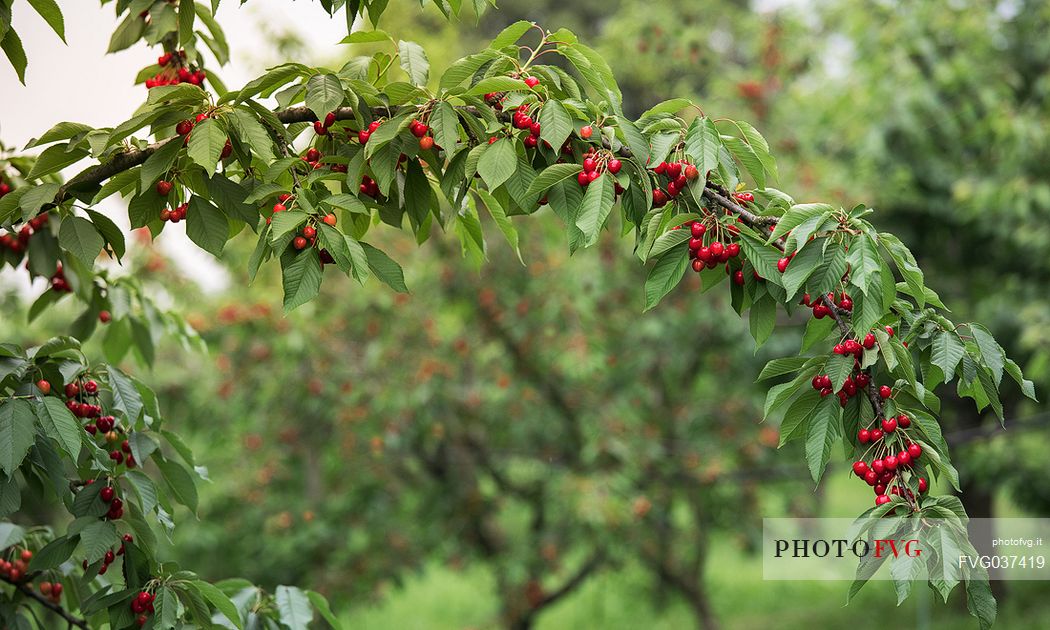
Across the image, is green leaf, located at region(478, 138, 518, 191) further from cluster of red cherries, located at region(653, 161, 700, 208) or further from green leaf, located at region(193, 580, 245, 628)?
green leaf, located at region(193, 580, 245, 628)

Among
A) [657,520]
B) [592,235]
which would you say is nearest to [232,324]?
[657,520]

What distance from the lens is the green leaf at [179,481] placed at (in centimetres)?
188

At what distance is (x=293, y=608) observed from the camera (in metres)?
2.01

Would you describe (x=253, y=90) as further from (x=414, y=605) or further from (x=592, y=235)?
(x=414, y=605)

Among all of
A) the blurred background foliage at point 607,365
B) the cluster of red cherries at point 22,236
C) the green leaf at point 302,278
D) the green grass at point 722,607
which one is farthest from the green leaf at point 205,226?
the green grass at point 722,607

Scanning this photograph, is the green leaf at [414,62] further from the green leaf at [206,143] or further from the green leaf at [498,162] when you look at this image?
the green leaf at [206,143]

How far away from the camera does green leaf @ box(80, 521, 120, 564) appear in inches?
65.1

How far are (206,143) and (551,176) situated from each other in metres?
0.56

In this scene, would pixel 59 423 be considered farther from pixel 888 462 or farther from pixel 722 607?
pixel 722 607

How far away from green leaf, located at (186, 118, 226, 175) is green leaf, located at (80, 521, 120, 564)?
2.21 ft

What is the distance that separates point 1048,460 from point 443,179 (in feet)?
18.2

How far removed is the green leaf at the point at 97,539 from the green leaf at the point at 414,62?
0.96 meters

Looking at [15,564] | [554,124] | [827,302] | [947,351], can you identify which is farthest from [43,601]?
[947,351]

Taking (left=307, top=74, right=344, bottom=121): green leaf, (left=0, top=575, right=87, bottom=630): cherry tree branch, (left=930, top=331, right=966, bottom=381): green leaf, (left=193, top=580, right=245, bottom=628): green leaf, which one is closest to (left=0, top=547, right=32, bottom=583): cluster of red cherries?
(left=0, top=575, right=87, bottom=630): cherry tree branch
